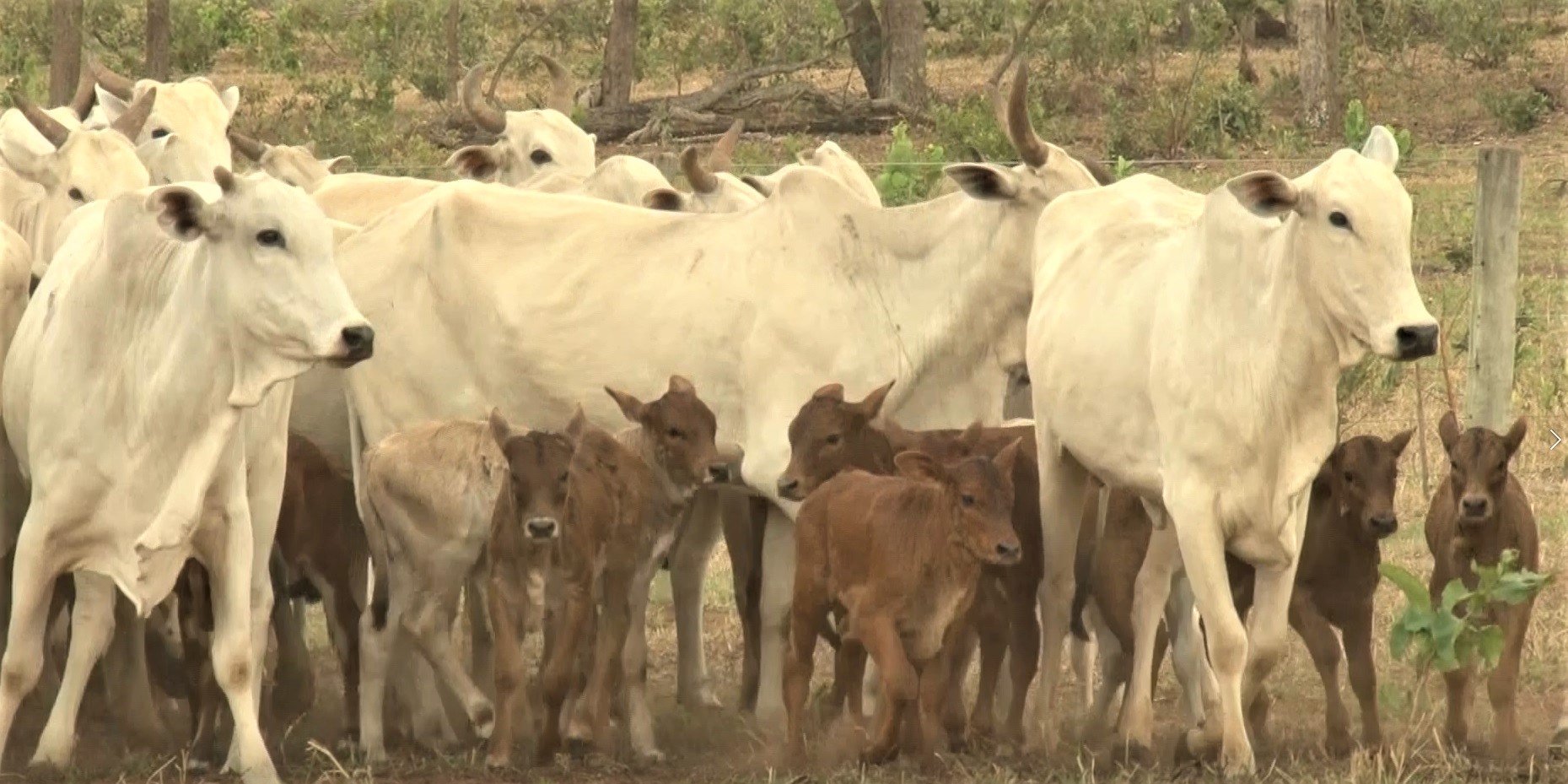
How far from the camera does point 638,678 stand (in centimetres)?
792

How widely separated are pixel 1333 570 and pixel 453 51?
18.4m

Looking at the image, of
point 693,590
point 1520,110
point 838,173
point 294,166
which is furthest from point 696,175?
point 1520,110

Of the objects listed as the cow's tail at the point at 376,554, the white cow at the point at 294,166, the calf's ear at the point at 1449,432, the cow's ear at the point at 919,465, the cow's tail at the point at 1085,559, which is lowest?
the cow's tail at the point at 1085,559

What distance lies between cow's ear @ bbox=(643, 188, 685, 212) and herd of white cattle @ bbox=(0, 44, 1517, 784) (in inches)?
0.9

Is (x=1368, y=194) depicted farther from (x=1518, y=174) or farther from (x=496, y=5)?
(x=496, y=5)

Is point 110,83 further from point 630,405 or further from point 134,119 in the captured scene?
point 630,405

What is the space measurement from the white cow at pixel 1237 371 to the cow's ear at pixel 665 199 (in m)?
2.68

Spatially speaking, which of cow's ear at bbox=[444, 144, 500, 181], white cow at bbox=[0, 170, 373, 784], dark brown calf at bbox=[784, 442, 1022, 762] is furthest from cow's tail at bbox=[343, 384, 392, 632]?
cow's ear at bbox=[444, 144, 500, 181]

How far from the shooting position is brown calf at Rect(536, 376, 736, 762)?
24.8 feet

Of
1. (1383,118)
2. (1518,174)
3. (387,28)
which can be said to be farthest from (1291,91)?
(1518,174)

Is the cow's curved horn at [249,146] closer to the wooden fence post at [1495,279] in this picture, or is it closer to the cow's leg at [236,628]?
the cow's leg at [236,628]

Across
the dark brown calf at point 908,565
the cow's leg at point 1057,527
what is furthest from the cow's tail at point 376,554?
the cow's leg at point 1057,527

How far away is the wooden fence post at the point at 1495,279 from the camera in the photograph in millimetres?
9773

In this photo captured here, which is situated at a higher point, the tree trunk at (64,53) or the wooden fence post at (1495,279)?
the tree trunk at (64,53)
